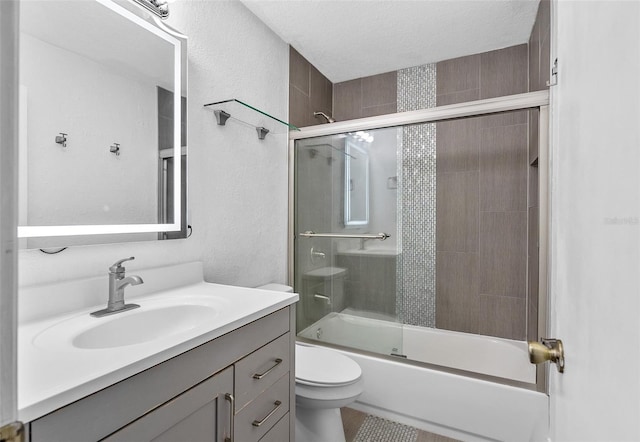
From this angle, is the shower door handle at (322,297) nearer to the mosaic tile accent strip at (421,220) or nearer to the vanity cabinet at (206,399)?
the mosaic tile accent strip at (421,220)

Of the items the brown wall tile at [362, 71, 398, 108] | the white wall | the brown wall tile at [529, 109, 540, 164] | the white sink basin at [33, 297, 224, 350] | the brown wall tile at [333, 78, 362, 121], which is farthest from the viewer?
the brown wall tile at [333, 78, 362, 121]

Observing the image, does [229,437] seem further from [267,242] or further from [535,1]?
[535,1]

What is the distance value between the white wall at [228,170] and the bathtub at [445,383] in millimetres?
688

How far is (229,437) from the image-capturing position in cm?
93

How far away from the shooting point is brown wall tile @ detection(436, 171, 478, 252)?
238 cm

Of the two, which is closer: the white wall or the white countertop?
the white countertop

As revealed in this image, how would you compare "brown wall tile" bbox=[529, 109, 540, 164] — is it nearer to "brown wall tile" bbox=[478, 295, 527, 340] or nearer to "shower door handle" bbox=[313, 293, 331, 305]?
"brown wall tile" bbox=[478, 295, 527, 340]

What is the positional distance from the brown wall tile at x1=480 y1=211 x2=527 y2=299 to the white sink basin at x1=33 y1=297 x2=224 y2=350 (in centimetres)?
194

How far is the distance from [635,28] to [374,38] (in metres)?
2.12

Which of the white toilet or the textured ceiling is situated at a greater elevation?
the textured ceiling

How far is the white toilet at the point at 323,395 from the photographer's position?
4.74ft

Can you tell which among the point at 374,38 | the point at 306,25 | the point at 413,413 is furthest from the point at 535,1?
the point at 413,413

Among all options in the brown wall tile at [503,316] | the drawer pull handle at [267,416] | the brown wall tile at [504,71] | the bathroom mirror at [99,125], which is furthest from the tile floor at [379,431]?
the brown wall tile at [504,71]

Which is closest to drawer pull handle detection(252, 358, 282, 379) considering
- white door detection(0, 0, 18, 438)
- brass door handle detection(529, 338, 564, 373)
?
brass door handle detection(529, 338, 564, 373)
